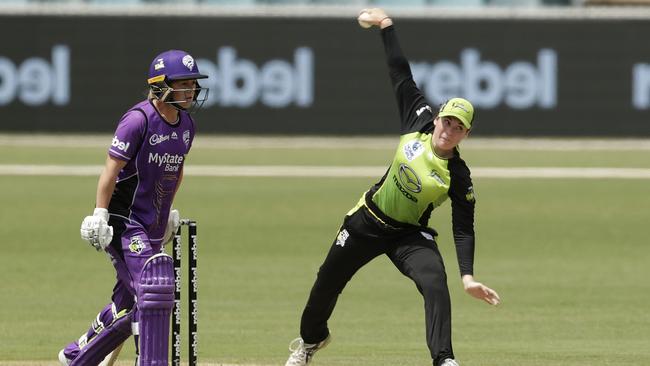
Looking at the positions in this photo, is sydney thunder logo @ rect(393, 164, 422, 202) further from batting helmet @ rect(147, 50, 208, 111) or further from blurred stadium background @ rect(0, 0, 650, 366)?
blurred stadium background @ rect(0, 0, 650, 366)

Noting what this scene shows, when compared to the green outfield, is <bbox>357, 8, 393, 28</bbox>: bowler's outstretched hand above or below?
above

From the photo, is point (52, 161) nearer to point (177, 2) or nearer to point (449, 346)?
point (177, 2)

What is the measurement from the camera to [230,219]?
696 inches

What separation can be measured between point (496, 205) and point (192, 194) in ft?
14.3

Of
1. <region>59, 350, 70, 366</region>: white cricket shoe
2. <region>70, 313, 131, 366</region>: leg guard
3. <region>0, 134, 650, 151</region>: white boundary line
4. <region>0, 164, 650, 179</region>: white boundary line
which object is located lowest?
<region>0, 134, 650, 151</region>: white boundary line

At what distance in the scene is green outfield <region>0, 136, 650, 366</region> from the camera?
34.5 ft

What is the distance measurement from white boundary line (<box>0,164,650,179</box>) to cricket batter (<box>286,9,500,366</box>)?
13.0m

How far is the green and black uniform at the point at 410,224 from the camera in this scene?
820cm

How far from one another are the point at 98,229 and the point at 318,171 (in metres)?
15.1

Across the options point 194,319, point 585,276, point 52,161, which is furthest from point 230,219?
point 194,319

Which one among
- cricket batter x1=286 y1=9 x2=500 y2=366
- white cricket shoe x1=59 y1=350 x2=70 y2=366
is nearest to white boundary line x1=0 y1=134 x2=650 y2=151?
cricket batter x1=286 y1=9 x2=500 y2=366

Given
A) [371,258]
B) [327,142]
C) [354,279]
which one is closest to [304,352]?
[371,258]

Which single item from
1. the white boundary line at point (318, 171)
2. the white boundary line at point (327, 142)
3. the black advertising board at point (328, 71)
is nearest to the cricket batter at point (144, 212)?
the white boundary line at point (318, 171)

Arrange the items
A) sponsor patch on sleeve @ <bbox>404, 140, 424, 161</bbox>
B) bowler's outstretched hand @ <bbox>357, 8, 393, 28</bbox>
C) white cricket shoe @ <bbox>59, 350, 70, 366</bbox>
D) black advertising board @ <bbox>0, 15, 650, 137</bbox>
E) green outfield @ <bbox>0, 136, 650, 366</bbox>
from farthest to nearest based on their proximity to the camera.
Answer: black advertising board @ <bbox>0, 15, 650, 137</bbox>, green outfield @ <bbox>0, 136, 650, 366</bbox>, bowler's outstretched hand @ <bbox>357, 8, 393, 28</bbox>, white cricket shoe @ <bbox>59, 350, 70, 366</bbox>, sponsor patch on sleeve @ <bbox>404, 140, 424, 161</bbox>
